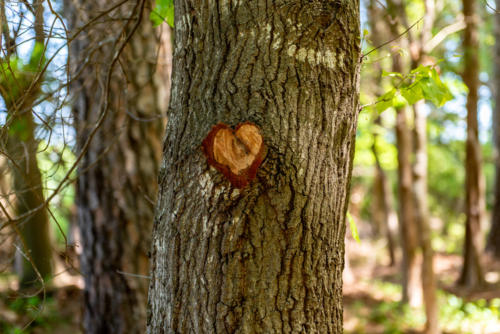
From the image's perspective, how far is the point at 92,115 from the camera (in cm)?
331

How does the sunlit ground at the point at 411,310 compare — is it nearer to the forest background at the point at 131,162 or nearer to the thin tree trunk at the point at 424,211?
the forest background at the point at 131,162

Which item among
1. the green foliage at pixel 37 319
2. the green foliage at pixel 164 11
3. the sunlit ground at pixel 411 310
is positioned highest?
the green foliage at pixel 164 11

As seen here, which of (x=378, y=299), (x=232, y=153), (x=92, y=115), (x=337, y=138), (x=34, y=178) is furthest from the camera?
(x=378, y=299)

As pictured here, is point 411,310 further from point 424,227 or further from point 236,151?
point 236,151

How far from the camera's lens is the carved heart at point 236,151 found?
1.24 m

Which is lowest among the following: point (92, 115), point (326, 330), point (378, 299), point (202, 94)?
point (378, 299)

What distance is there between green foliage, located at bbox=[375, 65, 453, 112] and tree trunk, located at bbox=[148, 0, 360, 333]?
46 cm

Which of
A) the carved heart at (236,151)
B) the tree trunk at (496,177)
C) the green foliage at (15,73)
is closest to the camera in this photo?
the carved heart at (236,151)

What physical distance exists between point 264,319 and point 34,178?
1694 millimetres

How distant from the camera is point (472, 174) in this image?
7512 millimetres

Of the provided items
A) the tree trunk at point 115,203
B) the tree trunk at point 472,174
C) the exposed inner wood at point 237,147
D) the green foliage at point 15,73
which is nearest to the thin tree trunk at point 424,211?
the tree trunk at point 472,174

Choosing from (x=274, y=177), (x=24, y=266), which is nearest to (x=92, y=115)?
(x=274, y=177)

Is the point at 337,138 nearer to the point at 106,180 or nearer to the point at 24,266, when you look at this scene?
the point at 106,180

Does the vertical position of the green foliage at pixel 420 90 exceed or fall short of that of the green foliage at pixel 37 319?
it exceeds it
